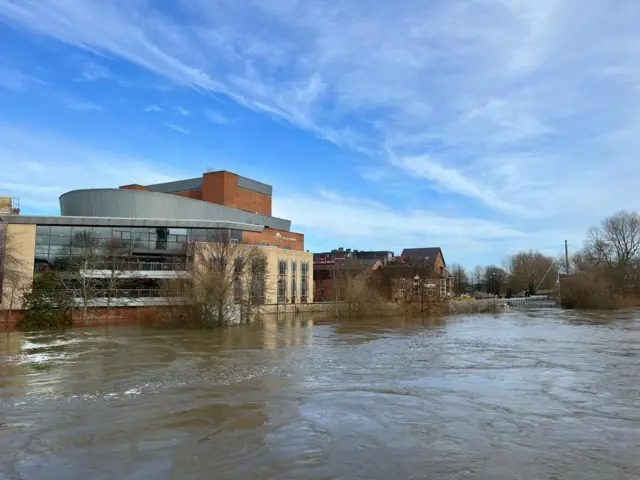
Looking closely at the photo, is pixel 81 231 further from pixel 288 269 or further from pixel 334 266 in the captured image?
pixel 334 266

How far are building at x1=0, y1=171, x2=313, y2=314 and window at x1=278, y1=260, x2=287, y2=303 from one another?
0.14 m

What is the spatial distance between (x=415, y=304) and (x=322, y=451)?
54.9 meters

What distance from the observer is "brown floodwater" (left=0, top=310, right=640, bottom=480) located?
8.20m

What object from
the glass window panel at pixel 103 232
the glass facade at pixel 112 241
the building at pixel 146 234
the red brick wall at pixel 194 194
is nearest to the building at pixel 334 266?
the building at pixel 146 234

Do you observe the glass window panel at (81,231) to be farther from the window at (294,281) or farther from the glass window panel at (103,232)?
the window at (294,281)

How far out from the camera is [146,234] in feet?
206

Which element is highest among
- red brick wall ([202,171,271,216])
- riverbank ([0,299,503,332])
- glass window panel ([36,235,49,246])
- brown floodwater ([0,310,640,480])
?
red brick wall ([202,171,271,216])

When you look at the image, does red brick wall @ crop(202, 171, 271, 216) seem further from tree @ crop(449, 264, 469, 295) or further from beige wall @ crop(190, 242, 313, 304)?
tree @ crop(449, 264, 469, 295)

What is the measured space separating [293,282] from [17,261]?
37592 mm

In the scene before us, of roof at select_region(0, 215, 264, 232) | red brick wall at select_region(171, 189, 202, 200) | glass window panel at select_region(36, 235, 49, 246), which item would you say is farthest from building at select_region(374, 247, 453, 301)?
glass window panel at select_region(36, 235, 49, 246)

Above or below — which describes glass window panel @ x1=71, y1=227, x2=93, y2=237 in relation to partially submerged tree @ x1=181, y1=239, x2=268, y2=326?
above

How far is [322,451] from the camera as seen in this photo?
29.3ft

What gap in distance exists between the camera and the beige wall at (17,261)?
45.6m

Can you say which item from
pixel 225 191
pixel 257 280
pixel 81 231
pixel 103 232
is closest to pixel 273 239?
pixel 225 191
